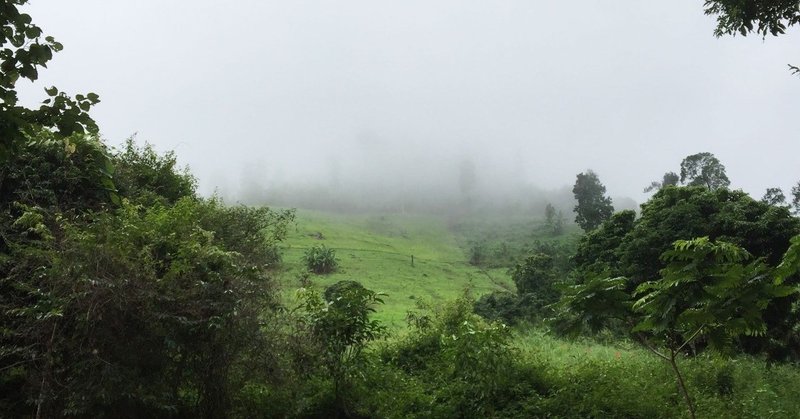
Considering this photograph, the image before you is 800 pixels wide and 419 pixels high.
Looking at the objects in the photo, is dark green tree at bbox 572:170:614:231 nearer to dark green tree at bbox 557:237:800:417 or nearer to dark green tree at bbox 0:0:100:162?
dark green tree at bbox 557:237:800:417

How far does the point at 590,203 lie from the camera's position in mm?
52469

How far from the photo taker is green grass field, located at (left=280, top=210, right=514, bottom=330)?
131ft

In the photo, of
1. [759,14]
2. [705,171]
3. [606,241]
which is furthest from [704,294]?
[705,171]

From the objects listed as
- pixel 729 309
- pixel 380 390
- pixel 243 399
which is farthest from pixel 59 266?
pixel 729 309

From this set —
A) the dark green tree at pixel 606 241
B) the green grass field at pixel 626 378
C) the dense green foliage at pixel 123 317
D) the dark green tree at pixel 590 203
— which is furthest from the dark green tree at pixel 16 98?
the dark green tree at pixel 590 203

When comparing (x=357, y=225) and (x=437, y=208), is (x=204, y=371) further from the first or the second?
(x=437, y=208)

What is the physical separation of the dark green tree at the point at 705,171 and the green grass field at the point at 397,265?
19075 mm

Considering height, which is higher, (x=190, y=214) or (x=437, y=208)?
(x=437, y=208)

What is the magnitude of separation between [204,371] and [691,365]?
10.7 m

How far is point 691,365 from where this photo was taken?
11.6 m

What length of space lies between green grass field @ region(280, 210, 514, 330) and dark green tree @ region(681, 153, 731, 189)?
1908cm

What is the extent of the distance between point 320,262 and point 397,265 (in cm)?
1231

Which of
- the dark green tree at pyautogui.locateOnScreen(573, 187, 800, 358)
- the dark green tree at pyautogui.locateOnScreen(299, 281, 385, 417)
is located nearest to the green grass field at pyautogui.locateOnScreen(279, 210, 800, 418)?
the dark green tree at pyautogui.locateOnScreen(299, 281, 385, 417)

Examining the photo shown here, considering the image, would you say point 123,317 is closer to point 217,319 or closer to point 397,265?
point 217,319
